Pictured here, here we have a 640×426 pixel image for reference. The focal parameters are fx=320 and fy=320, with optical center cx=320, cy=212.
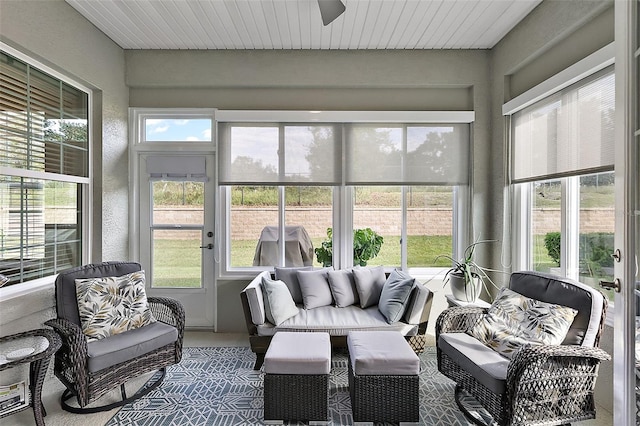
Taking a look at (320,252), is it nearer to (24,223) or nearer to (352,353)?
(352,353)

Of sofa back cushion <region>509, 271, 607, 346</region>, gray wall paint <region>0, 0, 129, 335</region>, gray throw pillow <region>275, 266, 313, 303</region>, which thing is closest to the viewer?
sofa back cushion <region>509, 271, 607, 346</region>

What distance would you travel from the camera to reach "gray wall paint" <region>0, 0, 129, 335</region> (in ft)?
7.50

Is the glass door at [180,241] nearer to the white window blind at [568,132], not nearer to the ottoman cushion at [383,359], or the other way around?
the ottoman cushion at [383,359]

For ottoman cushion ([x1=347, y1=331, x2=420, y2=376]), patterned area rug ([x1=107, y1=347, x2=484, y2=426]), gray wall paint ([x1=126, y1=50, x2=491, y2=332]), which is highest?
gray wall paint ([x1=126, y1=50, x2=491, y2=332])

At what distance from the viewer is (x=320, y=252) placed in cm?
364

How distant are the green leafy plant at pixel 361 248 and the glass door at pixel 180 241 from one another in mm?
1284

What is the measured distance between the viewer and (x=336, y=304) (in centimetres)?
315

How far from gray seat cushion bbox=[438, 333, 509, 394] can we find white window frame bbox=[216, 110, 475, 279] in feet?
4.47

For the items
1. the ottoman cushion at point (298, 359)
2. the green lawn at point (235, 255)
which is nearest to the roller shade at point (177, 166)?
the green lawn at point (235, 255)

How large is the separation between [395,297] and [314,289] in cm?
77

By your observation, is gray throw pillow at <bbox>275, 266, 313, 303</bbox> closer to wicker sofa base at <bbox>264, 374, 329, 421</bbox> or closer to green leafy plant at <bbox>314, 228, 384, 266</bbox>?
green leafy plant at <bbox>314, 228, 384, 266</bbox>

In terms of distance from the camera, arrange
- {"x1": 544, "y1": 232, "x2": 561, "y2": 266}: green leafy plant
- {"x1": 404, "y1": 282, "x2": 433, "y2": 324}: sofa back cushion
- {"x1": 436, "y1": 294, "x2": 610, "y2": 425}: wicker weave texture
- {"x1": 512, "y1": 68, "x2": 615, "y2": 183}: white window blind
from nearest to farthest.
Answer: {"x1": 436, "y1": 294, "x2": 610, "y2": 425}: wicker weave texture
{"x1": 512, "y1": 68, "x2": 615, "y2": 183}: white window blind
{"x1": 544, "y1": 232, "x2": 561, "y2": 266}: green leafy plant
{"x1": 404, "y1": 282, "x2": 433, "y2": 324}: sofa back cushion

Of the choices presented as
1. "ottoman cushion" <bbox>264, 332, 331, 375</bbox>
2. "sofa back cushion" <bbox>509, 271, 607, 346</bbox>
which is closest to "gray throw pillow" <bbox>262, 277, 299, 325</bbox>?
"ottoman cushion" <bbox>264, 332, 331, 375</bbox>

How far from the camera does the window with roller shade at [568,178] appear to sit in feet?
7.26
